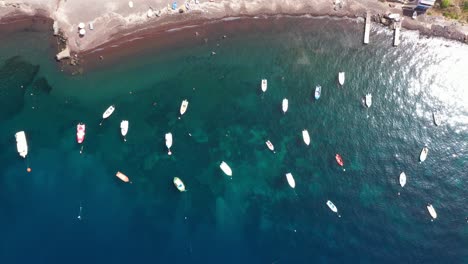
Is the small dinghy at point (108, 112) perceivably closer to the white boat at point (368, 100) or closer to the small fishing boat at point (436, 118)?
the white boat at point (368, 100)

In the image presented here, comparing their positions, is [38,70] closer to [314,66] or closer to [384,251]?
[314,66]

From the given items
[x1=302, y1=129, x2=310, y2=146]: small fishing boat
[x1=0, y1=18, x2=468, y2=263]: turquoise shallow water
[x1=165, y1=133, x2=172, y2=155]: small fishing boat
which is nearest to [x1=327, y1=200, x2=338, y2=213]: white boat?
[x1=0, y1=18, x2=468, y2=263]: turquoise shallow water

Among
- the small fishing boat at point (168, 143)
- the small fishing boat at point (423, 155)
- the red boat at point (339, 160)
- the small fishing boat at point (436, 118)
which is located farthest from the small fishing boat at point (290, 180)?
the small fishing boat at point (436, 118)

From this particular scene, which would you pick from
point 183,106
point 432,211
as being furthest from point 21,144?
point 432,211

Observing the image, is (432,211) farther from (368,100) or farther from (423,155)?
(368,100)

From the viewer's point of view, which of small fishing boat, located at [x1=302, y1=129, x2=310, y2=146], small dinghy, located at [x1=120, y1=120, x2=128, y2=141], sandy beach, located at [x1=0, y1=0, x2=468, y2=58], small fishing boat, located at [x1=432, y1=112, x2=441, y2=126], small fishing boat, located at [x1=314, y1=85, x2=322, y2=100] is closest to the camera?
sandy beach, located at [x1=0, y1=0, x2=468, y2=58]

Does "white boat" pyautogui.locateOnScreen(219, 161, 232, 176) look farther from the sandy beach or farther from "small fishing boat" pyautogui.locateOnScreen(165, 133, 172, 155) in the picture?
the sandy beach
